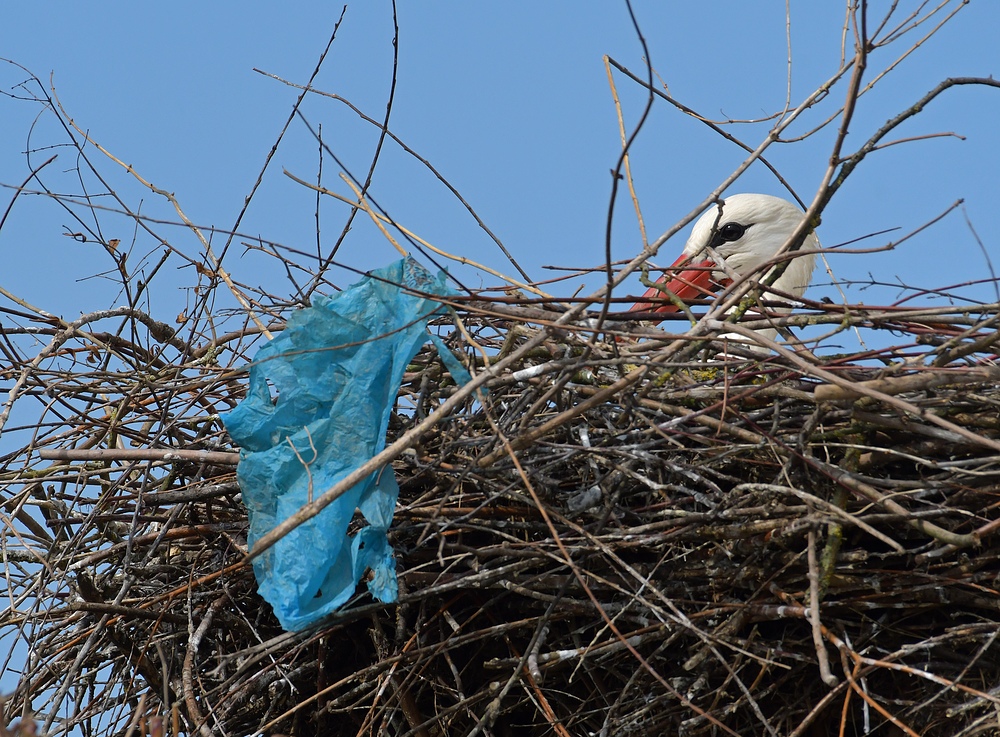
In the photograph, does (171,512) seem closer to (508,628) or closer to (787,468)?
(508,628)

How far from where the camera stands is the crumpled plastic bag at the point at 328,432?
233 cm

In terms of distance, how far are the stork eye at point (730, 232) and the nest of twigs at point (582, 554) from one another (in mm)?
1700

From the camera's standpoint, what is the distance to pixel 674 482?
251 cm

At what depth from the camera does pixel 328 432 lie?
2.42 metres

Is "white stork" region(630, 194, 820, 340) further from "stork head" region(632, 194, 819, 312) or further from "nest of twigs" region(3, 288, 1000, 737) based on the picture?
"nest of twigs" region(3, 288, 1000, 737)

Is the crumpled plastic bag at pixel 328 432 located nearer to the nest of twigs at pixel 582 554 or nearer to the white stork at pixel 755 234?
the nest of twigs at pixel 582 554

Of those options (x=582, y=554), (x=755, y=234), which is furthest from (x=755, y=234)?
(x=582, y=554)

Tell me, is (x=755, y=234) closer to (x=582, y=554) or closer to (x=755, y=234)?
(x=755, y=234)

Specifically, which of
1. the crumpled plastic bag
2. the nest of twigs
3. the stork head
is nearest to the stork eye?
the stork head

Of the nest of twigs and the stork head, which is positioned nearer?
the nest of twigs

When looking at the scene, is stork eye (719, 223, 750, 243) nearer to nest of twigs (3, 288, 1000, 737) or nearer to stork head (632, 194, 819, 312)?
stork head (632, 194, 819, 312)

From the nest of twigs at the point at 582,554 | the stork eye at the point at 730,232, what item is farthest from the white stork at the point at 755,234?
the nest of twigs at the point at 582,554

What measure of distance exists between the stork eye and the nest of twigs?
170 cm

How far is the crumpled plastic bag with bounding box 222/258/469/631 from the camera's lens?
7.66 feet
